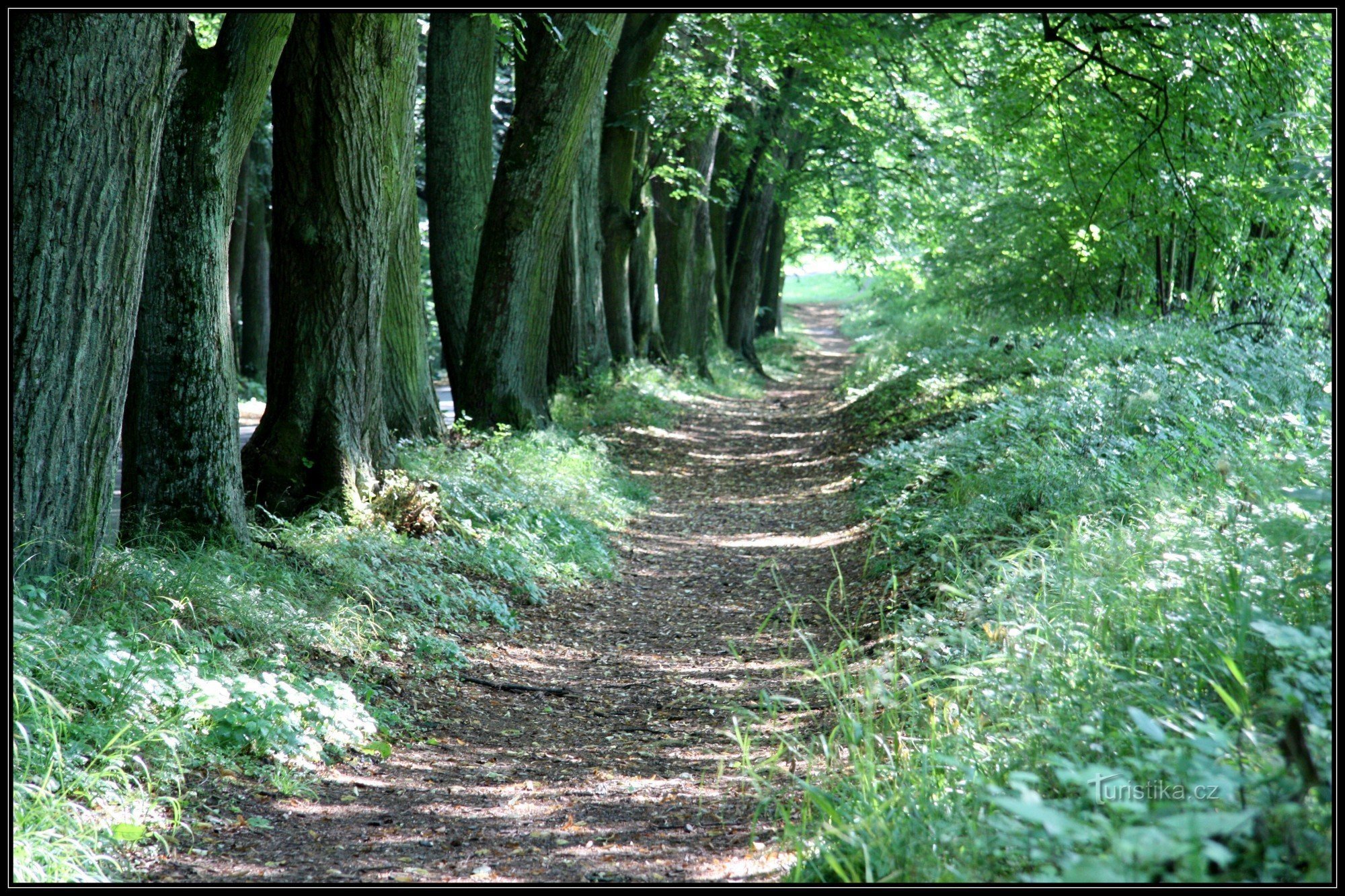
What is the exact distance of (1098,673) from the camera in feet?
11.6

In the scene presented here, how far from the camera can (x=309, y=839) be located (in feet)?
12.0

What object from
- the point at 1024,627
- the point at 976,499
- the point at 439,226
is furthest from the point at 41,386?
the point at 439,226

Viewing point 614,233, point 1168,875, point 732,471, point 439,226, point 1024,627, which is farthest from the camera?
point 614,233

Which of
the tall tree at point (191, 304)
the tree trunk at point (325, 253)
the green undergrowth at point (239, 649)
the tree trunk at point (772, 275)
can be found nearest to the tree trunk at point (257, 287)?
the tree trunk at point (772, 275)

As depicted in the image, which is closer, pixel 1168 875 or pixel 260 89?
pixel 1168 875

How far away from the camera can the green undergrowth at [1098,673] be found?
7.96ft

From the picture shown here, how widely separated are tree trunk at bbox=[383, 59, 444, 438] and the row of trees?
0.02 metres

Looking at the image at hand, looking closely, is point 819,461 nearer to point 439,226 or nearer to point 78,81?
point 439,226

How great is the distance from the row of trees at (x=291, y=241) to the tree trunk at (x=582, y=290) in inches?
1.9

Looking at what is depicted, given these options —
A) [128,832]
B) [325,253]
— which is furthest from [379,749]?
[325,253]

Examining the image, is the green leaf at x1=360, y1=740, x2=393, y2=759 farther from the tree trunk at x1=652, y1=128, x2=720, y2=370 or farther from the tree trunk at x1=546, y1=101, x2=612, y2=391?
the tree trunk at x1=652, y1=128, x2=720, y2=370

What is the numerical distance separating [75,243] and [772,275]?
2860 centimetres

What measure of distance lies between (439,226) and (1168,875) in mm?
10637

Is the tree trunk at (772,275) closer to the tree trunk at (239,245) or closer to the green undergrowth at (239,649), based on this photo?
the tree trunk at (239,245)
